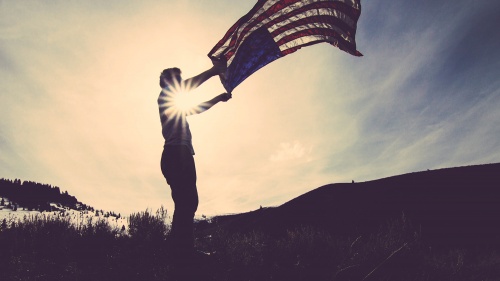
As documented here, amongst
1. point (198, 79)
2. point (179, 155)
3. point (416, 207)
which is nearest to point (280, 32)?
point (198, 79)

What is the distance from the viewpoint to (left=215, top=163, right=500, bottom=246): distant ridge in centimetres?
1136

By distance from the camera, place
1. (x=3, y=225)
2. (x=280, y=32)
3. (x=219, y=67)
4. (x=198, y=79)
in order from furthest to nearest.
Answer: (x=3, y=225) → (x=280, y=32) → (x=219, y=67) → (x=198, y=79)

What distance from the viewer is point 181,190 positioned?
2.63m

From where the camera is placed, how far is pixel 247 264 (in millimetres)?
4129

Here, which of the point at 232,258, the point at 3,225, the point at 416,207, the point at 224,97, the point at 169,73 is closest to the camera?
the point at 169,73

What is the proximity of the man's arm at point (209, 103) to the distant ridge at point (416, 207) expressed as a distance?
32.5 ft

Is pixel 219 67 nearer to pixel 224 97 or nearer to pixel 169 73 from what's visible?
pixel 224 97

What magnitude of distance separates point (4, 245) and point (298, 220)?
493 inches

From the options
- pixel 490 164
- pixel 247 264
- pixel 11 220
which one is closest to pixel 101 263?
pixel 247 264

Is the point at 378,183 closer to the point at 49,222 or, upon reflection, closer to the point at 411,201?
the point at 411,201

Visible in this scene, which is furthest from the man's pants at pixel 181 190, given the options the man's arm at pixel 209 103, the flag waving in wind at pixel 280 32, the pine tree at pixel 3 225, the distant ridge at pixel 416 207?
the distant ridge at pixel 416 207

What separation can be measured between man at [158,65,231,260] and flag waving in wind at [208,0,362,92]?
1.05 m

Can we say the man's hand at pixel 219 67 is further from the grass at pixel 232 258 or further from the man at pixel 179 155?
the grass at pixel 232 258

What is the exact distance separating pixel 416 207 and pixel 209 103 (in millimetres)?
13692
